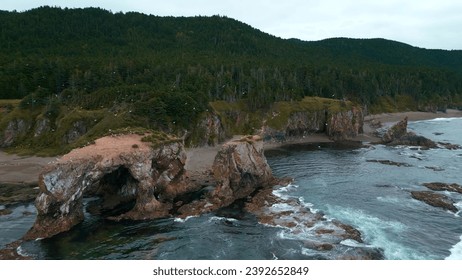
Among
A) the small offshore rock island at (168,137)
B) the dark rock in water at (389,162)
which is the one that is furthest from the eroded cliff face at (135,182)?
the dark rock in water at (389,162)

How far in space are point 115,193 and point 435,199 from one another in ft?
190

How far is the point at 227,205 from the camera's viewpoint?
2569 inches

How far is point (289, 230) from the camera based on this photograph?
54219mm

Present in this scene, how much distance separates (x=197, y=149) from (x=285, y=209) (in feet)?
156

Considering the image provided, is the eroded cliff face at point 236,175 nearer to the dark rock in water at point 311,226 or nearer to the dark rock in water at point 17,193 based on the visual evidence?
the dark rock in water at point 311,226

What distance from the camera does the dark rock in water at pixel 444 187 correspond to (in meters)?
73.6

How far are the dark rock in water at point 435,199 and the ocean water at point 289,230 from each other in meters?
1.25

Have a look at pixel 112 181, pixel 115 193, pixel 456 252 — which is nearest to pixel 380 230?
pixel 456 252

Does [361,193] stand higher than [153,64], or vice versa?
[153,64]
